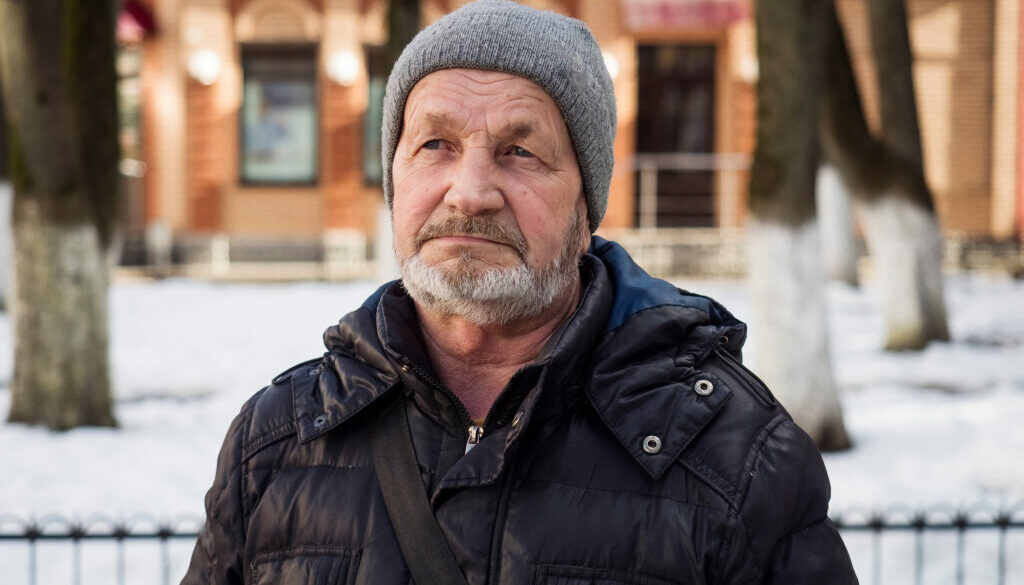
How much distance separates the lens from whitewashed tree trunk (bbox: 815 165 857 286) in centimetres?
1523

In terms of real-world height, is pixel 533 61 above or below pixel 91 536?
above

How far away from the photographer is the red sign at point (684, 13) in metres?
16.8

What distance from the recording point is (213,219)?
A: 18000mm

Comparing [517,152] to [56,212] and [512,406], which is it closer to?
[512,406]

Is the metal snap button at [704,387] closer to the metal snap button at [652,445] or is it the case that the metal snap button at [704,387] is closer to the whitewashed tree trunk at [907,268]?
the metal snap button at [652,445]

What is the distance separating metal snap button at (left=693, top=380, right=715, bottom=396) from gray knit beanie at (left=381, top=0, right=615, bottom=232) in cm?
49

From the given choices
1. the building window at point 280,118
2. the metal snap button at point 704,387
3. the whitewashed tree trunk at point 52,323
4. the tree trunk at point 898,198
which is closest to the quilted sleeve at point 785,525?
the metal snap button at point 704,387

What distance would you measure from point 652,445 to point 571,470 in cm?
13

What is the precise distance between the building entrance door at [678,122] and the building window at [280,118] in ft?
18.5

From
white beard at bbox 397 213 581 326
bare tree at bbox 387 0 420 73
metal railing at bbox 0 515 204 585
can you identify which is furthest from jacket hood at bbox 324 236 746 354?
bare tree at bbox 387 0 420 73

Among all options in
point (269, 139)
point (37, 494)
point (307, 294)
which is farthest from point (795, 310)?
point (269, 139)

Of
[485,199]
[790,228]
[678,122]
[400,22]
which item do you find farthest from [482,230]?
[678,122]

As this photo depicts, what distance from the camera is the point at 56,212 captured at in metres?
6.50

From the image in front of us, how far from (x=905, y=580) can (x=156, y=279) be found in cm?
1416
